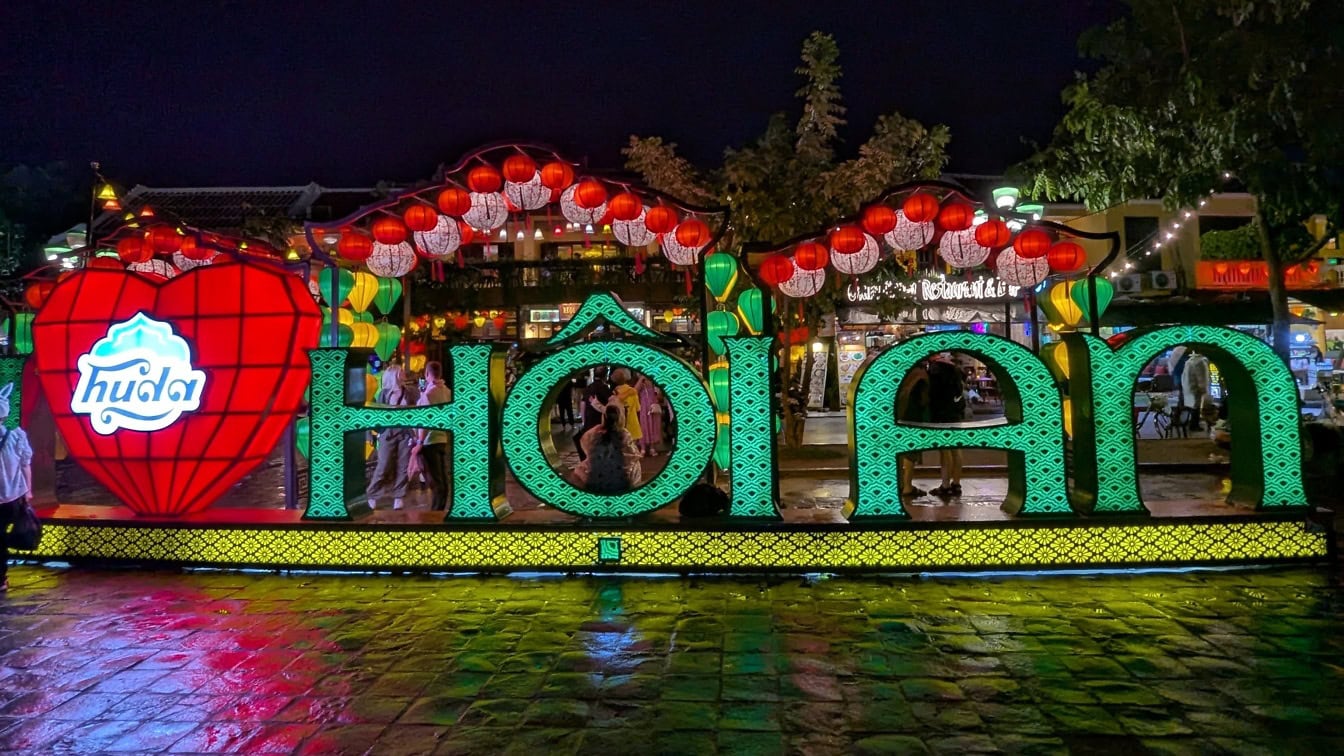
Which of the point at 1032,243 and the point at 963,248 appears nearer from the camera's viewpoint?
the point at 1032,243

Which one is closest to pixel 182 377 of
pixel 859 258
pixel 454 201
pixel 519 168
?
pixel 454 201

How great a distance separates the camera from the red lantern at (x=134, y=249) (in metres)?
9.40

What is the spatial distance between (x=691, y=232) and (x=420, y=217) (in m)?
2.71

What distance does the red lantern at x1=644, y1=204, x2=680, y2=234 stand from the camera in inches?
328

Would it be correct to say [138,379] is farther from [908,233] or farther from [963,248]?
[963,248]

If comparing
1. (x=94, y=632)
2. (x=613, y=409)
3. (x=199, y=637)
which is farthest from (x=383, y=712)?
(x=613, y=409)

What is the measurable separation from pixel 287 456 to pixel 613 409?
12.1 ft

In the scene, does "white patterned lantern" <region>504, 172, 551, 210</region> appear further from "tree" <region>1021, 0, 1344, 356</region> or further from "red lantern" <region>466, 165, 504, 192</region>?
"tree" <region>1021, 0, 1344, 356</region>

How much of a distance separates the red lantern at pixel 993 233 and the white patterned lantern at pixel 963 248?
0.16m

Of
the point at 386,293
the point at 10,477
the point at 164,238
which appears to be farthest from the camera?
the point at 386,293

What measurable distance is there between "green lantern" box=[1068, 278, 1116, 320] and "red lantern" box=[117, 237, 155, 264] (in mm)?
10005

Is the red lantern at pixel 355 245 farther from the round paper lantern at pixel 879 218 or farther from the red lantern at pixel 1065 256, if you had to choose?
the red lantern at pixel 1065 256

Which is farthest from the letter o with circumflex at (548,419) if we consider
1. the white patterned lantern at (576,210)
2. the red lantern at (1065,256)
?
the red lantern at (1065,256)

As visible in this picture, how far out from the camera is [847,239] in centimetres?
862
